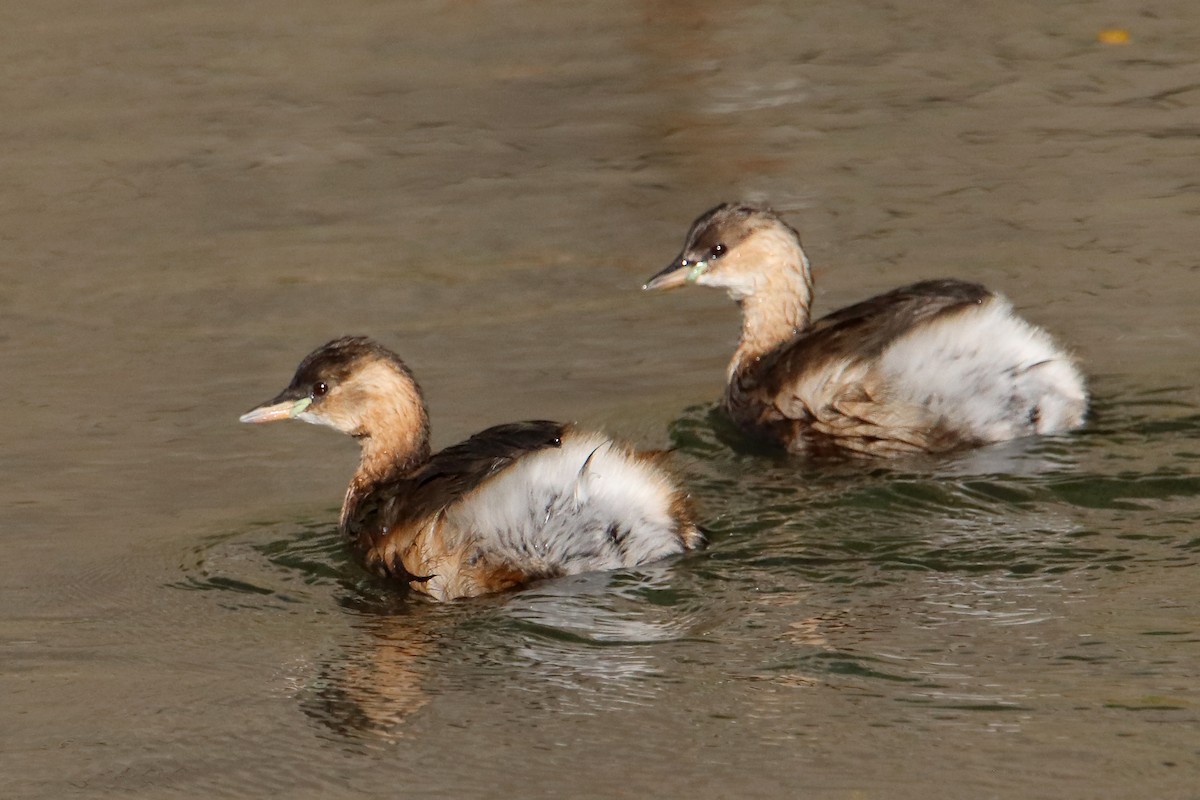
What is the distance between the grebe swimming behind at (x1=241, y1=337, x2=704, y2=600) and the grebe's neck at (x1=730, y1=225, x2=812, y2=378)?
1866mm

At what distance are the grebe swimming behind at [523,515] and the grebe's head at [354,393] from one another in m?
0.35

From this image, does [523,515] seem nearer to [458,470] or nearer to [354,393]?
[458,470]

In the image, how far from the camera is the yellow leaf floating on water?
1207cm

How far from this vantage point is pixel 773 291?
25.9 feet

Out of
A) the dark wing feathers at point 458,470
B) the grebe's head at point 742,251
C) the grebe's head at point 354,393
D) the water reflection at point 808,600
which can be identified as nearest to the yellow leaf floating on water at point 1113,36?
the grebe's head at point 742,251

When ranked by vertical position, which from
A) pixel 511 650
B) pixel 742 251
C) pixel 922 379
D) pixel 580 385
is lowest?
pixel 511 650

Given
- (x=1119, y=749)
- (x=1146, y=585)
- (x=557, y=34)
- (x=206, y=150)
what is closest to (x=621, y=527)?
(x=1146, y=585)

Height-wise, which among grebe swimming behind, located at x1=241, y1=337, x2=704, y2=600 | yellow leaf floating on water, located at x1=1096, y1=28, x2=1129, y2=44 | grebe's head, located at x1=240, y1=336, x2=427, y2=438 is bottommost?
grebe swimming behind, located at x1=241, y1=337, x2=704, y2=600

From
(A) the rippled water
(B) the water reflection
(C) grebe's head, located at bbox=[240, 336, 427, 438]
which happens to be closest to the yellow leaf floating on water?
(A) the rippled water

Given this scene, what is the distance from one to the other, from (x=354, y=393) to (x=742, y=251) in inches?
79.0

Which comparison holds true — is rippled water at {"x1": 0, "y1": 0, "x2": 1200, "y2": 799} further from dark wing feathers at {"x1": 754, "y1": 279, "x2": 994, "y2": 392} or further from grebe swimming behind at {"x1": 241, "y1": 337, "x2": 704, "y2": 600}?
dark wing feathers at {"x1": 754, "y1": 279, "x2": 994, "y2": 392}

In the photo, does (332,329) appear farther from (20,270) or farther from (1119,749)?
(1119,749)

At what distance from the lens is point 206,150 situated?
11.2m

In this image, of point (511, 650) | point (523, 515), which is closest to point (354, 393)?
point (523, 515)
